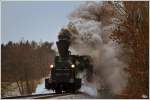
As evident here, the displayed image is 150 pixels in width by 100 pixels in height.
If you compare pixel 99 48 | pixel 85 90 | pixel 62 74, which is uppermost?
pixel 99 48

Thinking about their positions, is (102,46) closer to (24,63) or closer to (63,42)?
(63,42)

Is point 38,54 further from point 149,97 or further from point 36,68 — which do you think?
point 149,97

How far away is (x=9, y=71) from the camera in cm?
1220

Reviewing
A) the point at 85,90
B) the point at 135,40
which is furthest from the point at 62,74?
the point at 135,40

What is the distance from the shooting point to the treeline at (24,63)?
40.0 feet

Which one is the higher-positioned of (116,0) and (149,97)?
(116,0)

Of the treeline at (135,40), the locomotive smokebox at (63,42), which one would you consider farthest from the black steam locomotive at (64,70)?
the treeline at (135,40)

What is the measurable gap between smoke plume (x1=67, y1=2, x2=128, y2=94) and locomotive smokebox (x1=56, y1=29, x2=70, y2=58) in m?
0.04

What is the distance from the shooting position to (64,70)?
12266 millimetres

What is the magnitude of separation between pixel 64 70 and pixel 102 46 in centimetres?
36

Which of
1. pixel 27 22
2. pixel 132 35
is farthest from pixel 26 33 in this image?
pixel 132 35

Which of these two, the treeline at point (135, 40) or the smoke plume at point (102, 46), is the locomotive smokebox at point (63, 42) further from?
the treeline at point (135, 40)

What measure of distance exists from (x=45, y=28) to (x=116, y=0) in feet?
1.99

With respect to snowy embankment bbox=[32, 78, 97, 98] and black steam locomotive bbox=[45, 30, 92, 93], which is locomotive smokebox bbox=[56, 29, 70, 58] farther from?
snowy embankment bbox=[32, 78, 97, 98]
